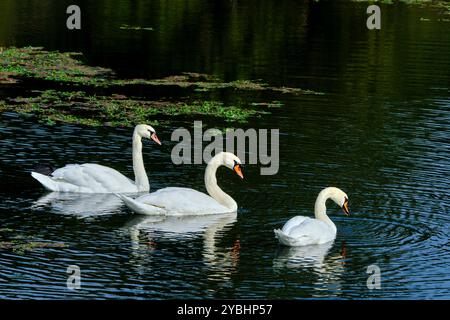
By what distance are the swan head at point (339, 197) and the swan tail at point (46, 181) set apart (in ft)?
18.0

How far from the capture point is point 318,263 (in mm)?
17125

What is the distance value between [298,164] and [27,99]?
8700 mm

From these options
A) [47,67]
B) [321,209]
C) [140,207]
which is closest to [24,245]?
[140,207]

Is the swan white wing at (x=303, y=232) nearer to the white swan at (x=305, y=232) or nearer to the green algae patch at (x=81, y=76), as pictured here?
the white swan at (x=305, y=232)

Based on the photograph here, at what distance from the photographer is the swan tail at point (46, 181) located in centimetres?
2086

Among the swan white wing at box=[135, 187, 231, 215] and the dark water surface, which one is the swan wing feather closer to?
the dark water surface

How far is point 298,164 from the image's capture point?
23156 millimetres

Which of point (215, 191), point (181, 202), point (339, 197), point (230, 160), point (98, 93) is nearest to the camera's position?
point (339, 197)

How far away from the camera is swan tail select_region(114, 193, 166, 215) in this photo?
19.5 m

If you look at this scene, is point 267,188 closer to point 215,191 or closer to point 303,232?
point 215,191

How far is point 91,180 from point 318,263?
571cm

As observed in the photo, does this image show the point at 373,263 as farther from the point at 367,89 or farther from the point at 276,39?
the point at 276,39

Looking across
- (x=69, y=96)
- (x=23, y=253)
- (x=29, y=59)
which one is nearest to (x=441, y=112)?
(x=69, y=96)

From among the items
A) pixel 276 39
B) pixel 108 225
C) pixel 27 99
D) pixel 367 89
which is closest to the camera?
pixel 108 225
